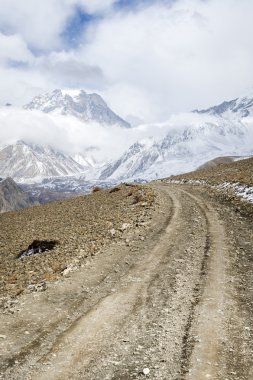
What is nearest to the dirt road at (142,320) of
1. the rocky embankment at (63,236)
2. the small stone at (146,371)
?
the small stone at (146,371)

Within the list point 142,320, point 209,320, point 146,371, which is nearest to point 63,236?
point 142,320

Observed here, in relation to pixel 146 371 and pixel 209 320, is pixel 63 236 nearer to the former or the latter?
pixel 209 320

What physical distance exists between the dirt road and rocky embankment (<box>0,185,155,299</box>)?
4.20ft

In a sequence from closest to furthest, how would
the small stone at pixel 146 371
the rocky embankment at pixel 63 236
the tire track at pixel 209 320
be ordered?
the small stone at pixel 146 371, the tire track at pixel 209 320, the rocky embankment at pixel 63 236

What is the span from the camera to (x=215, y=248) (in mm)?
23641

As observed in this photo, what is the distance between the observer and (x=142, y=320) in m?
14.3

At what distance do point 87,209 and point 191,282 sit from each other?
2630 centimetres

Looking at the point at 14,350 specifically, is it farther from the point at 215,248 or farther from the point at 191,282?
the point at 215,248

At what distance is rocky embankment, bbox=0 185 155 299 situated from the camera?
20.6 metres

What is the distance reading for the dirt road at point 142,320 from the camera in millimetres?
11328

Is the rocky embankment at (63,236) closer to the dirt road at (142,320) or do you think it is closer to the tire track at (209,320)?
the dirt road at (142,320)

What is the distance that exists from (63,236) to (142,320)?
635 inches

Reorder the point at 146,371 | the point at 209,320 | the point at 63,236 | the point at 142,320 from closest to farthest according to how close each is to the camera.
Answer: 1. the point at 146,371
2. the point at 209,320
3. the point at 142,320
4. the point at 63,236

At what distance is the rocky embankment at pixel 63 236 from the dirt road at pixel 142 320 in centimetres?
128
